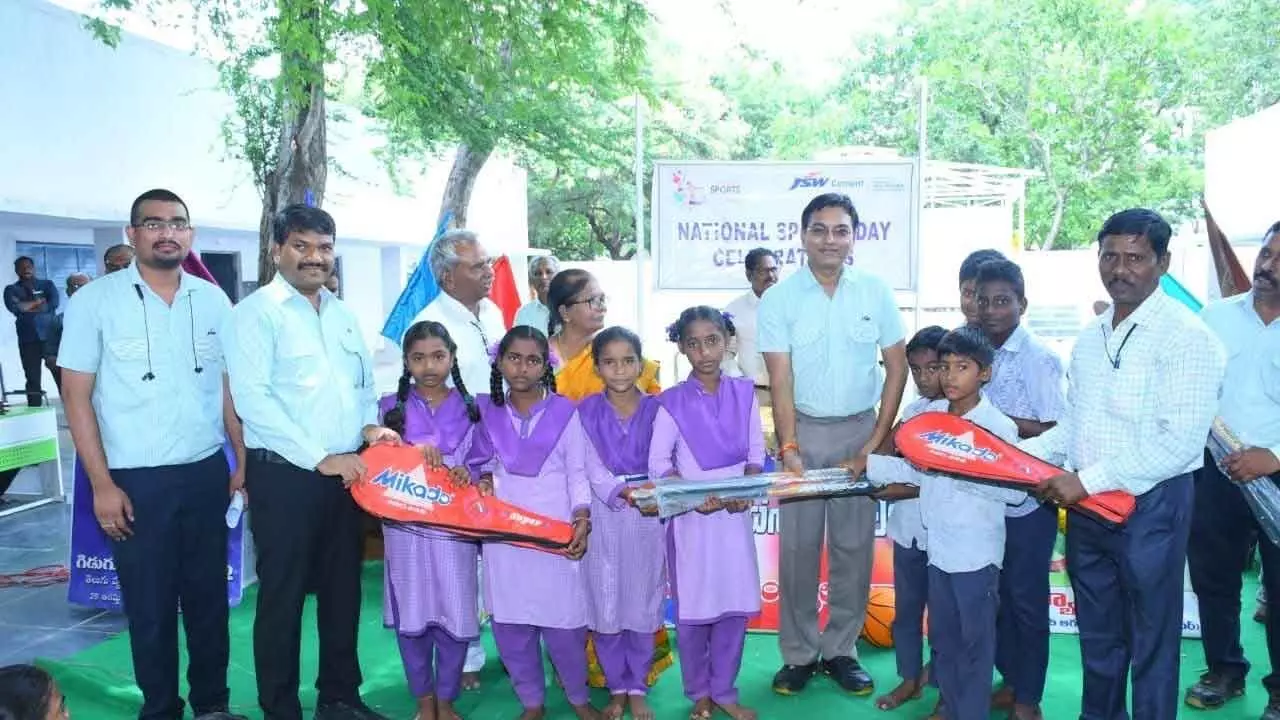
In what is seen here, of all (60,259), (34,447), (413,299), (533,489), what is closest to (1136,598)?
(533,489)

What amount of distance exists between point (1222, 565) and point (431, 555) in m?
3.10

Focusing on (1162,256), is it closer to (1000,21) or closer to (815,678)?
(815,678)

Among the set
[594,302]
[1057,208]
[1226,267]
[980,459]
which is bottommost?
[980,459]

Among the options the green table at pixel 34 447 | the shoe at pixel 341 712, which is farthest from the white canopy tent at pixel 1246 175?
the green table at pixel 34 447

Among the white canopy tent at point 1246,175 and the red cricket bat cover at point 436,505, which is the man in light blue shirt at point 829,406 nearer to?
the red cricket bat cover at point 436,505

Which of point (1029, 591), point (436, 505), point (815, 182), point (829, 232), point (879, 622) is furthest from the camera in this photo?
point (815, 182)

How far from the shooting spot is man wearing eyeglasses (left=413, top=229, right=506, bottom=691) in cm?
415

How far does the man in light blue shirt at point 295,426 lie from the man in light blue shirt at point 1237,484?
3.17 meters

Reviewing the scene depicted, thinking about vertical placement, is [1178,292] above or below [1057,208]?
below

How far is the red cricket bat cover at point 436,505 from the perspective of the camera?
3301 mm

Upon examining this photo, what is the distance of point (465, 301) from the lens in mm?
4281

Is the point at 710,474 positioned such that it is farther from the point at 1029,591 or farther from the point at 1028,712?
the point at 1028,712

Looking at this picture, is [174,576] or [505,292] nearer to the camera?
[174,576]

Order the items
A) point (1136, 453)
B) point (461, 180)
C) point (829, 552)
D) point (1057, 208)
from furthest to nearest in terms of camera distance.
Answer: point (1057, 208), point (461, 180), point (829, 552), point (1136, 453)
